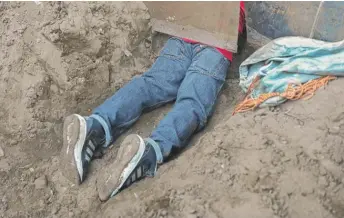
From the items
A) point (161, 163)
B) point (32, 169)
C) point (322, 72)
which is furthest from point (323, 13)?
point (32, 169)

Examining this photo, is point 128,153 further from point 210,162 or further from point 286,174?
point 286,174

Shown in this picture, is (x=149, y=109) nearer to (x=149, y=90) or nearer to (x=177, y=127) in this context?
(x=149, y=90)

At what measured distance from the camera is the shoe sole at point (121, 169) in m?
1.79

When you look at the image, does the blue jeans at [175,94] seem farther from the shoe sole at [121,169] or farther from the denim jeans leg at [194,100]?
the shoe sole at [121,169]

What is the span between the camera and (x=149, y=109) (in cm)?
226

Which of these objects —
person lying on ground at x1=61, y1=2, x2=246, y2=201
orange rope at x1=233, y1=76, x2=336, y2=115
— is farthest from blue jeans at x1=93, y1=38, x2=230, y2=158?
orange rope at x1=233, y1=76, x2=336, y2=115

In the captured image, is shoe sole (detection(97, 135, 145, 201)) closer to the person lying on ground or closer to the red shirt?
the person lying on ground

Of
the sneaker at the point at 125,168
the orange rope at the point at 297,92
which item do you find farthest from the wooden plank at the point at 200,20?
the sneaker at the point at 125,168

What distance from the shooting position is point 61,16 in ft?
7.42

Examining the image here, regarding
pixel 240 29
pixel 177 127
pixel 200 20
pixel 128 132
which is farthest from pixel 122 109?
pixel 240 29

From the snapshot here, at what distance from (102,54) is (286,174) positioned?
3.86 feet

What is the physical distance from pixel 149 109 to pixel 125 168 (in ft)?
1.72

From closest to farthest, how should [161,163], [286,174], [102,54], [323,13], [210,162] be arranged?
1. [286,174]
2. [210,162]
3. [161,163]
4. [323,13]
5. [102,54]

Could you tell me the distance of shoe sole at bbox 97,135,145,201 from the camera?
1.79 meters
